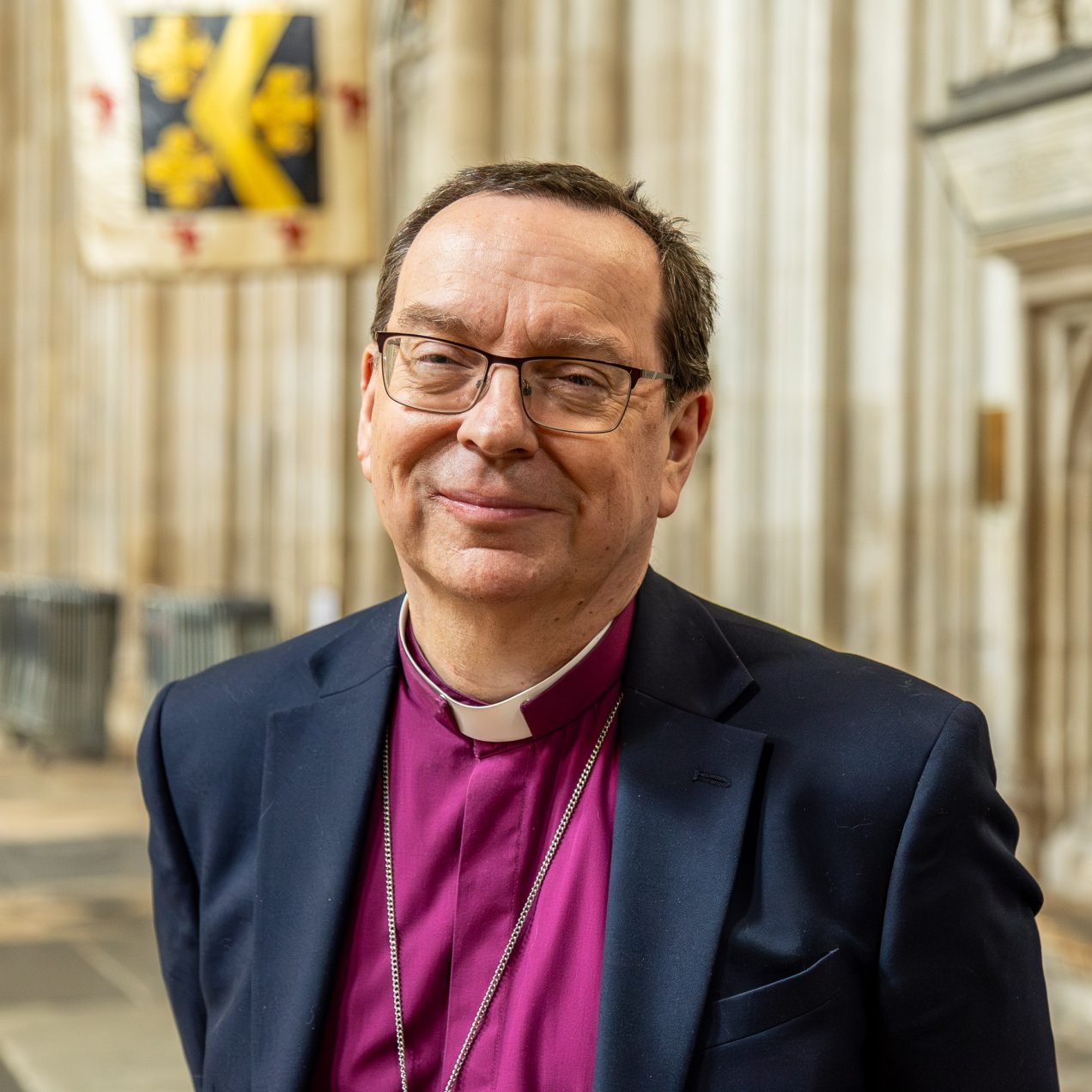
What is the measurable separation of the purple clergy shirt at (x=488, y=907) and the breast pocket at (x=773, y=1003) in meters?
0.12

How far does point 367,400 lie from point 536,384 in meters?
0.29

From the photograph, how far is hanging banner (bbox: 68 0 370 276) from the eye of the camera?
254 inches

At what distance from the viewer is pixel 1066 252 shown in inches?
181

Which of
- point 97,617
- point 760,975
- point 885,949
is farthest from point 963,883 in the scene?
point 97,617

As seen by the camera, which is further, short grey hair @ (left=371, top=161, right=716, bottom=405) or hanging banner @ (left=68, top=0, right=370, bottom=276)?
hanging banner @ (left=68, top=0, right=370, bottom=276)

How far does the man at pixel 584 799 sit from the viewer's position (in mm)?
1583

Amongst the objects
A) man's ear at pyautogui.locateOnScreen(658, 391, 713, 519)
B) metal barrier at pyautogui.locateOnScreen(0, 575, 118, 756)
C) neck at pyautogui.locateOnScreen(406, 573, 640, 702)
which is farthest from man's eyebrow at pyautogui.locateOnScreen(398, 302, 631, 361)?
metal barrier at pyautogui.locateOnScreen(0, 575, 118, 756)

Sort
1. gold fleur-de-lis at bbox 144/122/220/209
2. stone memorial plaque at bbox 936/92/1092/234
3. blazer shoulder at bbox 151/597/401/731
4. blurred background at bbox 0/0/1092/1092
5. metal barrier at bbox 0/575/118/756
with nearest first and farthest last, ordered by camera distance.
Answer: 1. blazer shoulder at bbox 151/597/401/731
2. stone memorial plaque at bbox 936/92/1092/234
3. blurred background at bbox 0/0/1092/1092
4. gold fleur-de-lis at bbox 144/122/220/209
5. metal barrier at bbox 0/575/118/756

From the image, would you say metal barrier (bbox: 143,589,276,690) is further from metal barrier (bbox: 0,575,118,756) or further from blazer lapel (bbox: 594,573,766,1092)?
blazer lapel (bbox: 594,573,766,1092)

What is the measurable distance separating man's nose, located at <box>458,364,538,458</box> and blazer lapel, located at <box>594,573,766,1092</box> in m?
0.30

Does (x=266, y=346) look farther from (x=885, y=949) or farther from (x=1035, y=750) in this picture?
→ (x=885, y=949)

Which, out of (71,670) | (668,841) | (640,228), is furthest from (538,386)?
(71,670)

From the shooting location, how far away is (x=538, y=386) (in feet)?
5.25

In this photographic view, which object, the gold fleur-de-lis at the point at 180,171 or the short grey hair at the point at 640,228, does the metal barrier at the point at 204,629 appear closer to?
the gold fleur-de-lis at the point at 180,171
